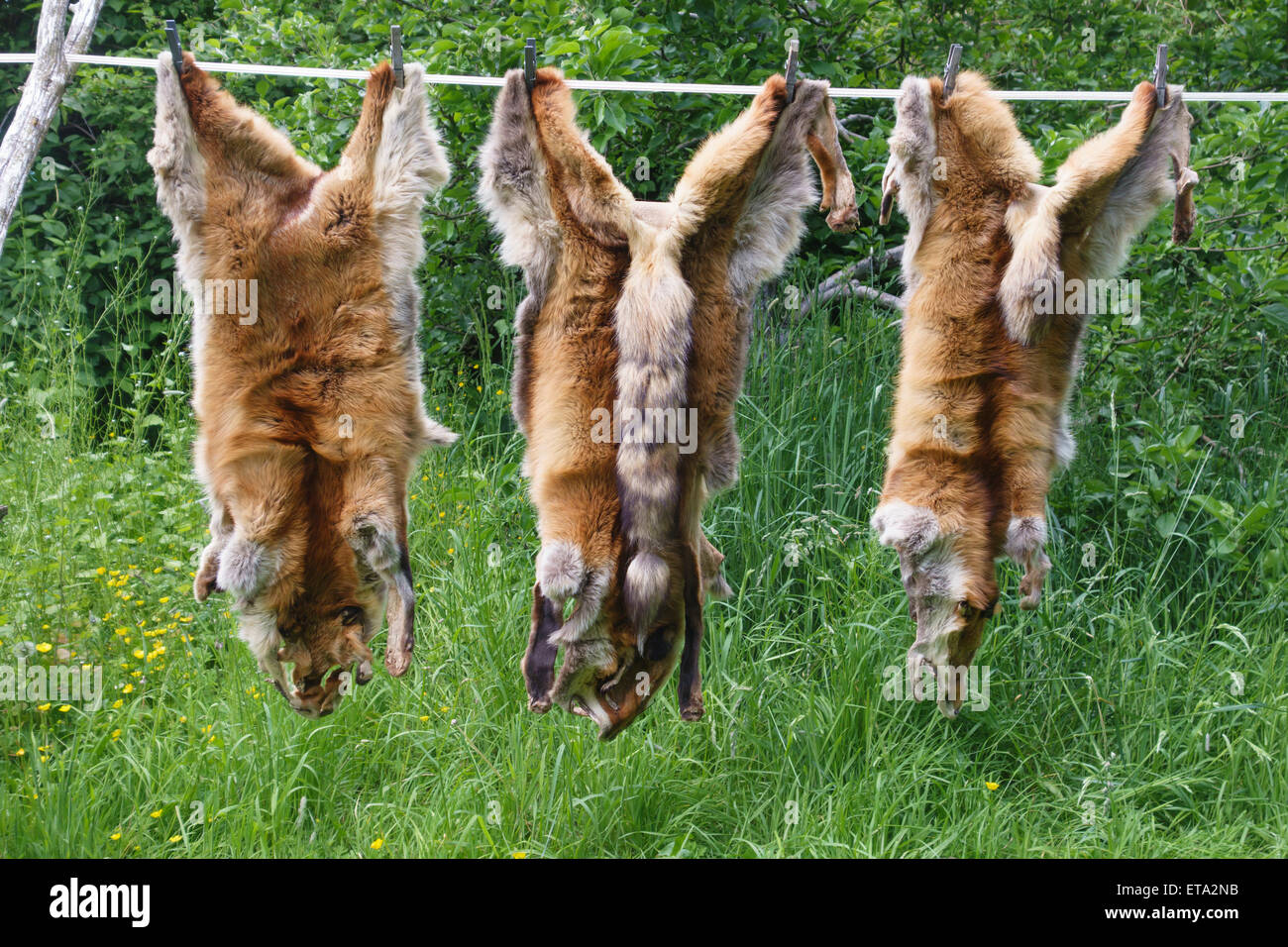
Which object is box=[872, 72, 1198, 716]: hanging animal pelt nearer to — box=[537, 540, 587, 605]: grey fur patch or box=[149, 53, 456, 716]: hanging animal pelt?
box=[537, 540, 587, 605]: grey fur patch

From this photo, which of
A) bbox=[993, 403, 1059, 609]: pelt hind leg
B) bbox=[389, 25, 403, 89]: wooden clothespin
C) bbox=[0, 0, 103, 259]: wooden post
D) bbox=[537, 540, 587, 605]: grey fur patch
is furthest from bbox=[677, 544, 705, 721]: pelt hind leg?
bbox=[0, 0, 103, 259]: wooden post

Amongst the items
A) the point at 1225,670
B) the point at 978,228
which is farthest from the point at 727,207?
the point at 1225,670

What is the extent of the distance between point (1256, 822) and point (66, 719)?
15.0ft

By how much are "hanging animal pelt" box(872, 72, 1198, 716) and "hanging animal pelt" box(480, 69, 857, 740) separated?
13.8 inches

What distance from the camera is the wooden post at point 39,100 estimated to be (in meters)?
3.32

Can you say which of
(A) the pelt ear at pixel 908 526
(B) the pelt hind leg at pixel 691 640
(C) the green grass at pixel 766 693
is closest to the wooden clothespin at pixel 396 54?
(B) the pelt hind leg at pixel 691 640

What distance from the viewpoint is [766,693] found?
14.0ft

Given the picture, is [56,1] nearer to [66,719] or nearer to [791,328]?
[66,719]

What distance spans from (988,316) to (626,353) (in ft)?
3.13

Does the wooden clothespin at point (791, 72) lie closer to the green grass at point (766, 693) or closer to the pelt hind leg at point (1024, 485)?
the pelt hind leg at point (1024, 485)

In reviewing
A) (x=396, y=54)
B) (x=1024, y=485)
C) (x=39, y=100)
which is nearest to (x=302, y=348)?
(x=396, y=54)

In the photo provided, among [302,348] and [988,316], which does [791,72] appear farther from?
[302,348]

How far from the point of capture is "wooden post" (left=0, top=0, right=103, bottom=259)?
3318 millimetres

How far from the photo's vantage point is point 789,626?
4.47m
